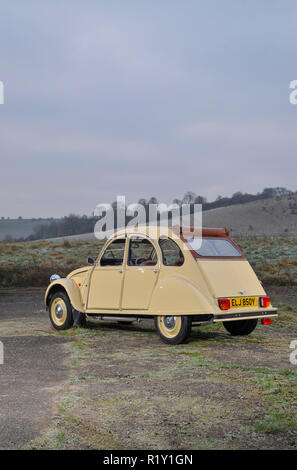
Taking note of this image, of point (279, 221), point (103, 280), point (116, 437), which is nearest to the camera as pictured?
point (116, 437)

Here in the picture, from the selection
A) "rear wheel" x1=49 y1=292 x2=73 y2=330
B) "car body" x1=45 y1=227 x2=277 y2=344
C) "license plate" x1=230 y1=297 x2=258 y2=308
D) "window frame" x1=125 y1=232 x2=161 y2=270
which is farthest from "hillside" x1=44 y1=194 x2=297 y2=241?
"license plate" x1=230 y1=297 x2=258 y2=308

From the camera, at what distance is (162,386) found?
23.5 feet

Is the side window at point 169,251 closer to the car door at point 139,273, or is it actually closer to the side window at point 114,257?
the car door at point 139,273

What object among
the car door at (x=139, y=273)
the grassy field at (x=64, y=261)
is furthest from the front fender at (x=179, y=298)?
the grassy field at (x=64, y=261)

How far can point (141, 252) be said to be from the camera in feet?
38.0

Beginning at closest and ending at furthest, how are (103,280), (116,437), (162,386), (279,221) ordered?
(116,437) < (162,386) < (103,280) < (279,221)

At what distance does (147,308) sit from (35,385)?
11.7ft

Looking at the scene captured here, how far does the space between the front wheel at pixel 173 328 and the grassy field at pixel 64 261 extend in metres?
15.9

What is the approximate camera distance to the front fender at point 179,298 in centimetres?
969

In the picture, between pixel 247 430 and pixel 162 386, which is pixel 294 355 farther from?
pixel 247 430

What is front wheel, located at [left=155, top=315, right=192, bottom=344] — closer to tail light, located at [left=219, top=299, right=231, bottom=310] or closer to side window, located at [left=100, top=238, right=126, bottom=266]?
tail light, located at [left=219, top=299, right=231, bottom=310]

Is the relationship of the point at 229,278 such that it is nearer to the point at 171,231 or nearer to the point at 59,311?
the point at 171,231

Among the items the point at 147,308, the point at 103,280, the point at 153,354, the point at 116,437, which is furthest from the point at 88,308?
the point at 116,437

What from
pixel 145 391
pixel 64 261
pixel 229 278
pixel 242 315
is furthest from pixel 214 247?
pixel 64 261
